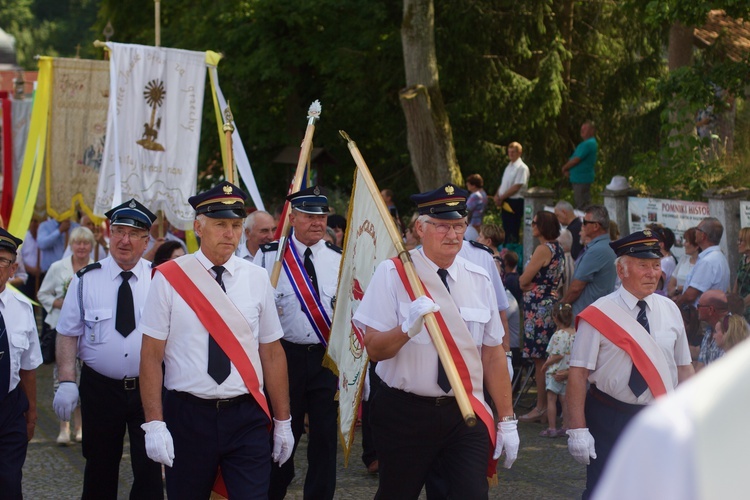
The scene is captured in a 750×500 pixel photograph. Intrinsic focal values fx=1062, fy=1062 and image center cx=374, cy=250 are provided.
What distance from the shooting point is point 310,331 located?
22.2 ft

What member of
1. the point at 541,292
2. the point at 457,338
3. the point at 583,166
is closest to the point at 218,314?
the point at 457,338

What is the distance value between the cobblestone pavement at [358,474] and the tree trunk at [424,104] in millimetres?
7879

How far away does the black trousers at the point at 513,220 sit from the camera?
1537 centimetres

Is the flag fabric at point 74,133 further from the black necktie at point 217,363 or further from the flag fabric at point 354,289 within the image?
the black necktie at point 217,363

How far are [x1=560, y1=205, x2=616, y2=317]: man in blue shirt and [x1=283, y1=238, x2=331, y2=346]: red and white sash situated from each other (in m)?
3.15

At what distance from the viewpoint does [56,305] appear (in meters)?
9.80

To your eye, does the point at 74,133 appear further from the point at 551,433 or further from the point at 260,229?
the point at 551,433

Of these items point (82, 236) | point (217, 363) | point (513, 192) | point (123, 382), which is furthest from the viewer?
point (513, 192)

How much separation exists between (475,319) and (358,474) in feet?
11.1

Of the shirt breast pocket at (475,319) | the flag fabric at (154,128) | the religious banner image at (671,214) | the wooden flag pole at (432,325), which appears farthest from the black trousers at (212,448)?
the religious banner image at (671,214)

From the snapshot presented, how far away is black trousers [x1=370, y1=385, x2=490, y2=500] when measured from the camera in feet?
16.2

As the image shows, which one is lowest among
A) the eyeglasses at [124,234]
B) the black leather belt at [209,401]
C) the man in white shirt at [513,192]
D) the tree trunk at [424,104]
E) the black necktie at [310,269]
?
the black leather belt at [209,401]

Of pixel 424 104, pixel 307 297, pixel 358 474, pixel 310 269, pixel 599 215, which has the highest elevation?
pixel 424 104

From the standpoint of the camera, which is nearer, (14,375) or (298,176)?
(14,375)
